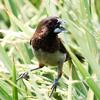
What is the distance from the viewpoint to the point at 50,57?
191 centimetres

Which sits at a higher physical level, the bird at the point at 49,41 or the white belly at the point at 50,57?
the bird at the point at 49,41

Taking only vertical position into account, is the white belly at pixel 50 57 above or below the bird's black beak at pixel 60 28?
below

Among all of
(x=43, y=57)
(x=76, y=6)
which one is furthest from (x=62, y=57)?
(x=76, y=6)

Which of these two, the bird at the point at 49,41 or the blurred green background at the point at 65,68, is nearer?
the blurred green background at the point at 65,68

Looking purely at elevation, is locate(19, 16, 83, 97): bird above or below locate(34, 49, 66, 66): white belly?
above

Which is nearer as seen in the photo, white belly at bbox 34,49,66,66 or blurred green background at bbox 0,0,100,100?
blurred green background at bbox 0,0,100,100

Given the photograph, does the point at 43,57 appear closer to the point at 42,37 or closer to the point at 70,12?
the point at 42,37

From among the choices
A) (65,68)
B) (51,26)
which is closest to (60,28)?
(51,26)

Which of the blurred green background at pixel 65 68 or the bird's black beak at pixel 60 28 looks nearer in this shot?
the blurred green background at pixel 65 68

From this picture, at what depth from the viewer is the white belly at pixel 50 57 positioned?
6.25 ft

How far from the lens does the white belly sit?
6.25 ft

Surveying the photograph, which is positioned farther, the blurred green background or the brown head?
the brown head

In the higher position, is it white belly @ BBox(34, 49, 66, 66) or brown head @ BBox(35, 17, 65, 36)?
brown head @ BBox(35, 17, 65, 36)

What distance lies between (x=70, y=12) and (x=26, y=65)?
28 cm
